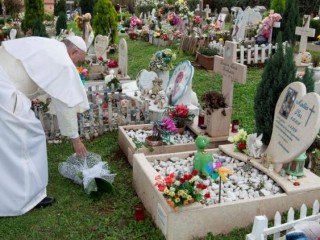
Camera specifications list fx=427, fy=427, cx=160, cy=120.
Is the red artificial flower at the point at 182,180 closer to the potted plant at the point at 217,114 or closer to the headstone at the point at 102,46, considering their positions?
the potted plant at the point at 217,114

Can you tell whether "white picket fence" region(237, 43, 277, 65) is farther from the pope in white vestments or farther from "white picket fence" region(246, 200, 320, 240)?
"white picket fence" region(246, 200, 320, 240)

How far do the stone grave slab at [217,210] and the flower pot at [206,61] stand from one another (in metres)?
6.63

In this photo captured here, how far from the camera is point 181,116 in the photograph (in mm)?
5555

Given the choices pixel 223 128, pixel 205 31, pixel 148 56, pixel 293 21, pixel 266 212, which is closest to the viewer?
pixel 266 212

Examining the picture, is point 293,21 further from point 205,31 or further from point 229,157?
point 229,157

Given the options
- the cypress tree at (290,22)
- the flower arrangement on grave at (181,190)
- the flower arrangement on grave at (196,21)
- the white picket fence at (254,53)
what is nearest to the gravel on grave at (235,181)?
the flower arrangement on grave at (181,190)

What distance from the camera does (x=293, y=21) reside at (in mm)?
11688

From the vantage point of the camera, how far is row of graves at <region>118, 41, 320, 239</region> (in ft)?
11.7

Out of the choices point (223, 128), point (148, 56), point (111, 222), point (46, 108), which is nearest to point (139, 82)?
point (46, 108)

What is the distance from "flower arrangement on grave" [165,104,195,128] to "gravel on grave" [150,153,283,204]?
910 millimetres

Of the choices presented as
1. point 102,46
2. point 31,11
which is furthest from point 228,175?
point 31,11

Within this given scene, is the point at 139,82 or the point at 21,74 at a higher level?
the point at 21,74

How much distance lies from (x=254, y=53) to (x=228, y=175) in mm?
7152

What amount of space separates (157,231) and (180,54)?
9.75 meters
